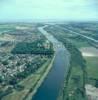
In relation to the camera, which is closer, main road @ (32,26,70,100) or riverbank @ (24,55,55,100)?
riverbank @ (24,55,55,100)

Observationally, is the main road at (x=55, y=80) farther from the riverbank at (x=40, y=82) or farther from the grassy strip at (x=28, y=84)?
the grassy strip at (x=28, y=84)

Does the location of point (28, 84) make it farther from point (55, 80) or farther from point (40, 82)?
point (55, 80)

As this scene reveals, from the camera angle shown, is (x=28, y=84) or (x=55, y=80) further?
(x=55, y=80)

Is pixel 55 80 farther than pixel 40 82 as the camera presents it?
Yes

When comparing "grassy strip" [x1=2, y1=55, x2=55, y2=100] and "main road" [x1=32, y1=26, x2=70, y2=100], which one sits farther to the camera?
"main road" [x1=32, y1=26, x2=70, y2=100]

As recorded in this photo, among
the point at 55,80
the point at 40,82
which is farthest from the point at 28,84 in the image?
the point at 55,80

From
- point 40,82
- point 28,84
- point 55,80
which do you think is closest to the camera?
point 28,84

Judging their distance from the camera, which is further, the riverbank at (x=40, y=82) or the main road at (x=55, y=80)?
the main road at (x=55, y=80)

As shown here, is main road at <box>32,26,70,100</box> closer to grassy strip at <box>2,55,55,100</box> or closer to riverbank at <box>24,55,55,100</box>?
riverbank at <box>24,55,55,100</box>

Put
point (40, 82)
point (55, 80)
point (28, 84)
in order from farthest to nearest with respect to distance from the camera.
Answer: point (55, 80), point (40, 82), point (28, 84)

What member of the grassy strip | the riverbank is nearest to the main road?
the riverbank

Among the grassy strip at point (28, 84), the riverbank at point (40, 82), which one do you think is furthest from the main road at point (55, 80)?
the grassy strip at point (28, 84)

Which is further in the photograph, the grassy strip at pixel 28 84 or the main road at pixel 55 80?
the main road at pixel 55 80
